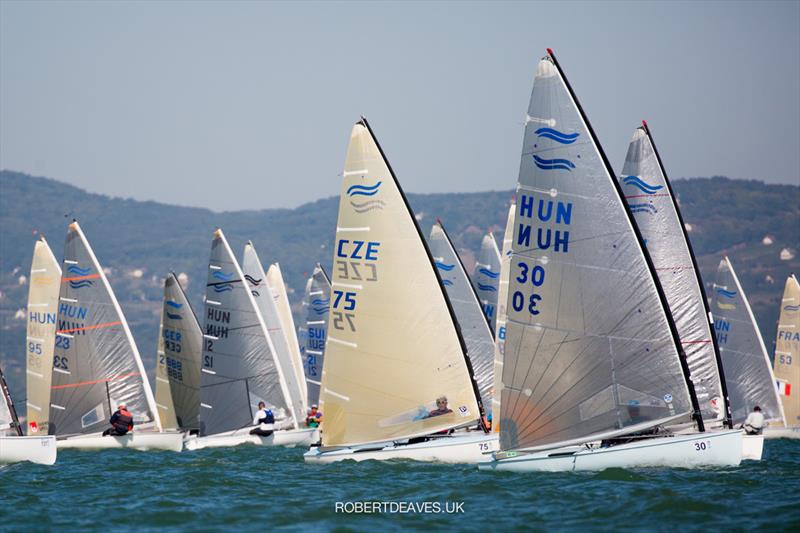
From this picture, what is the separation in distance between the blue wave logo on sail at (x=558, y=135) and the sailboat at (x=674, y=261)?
25.0 ft

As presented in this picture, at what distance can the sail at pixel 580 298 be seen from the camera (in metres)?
20.3

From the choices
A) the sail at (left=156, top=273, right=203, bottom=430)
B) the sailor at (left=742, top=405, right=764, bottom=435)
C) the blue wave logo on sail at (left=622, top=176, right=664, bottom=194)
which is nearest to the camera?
the sailor at (left=742, top=405, right=764, bottom=435)

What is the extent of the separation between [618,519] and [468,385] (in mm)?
8425

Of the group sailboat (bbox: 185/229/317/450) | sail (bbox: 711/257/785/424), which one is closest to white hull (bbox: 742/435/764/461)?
sailboat (bbox: 185/229/317/450)

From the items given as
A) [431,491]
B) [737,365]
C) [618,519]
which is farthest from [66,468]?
[737,365]

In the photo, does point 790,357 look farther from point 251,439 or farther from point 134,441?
point 134,441

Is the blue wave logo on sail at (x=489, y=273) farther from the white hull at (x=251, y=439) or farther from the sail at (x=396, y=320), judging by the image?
the sail at (x=396, y=320)

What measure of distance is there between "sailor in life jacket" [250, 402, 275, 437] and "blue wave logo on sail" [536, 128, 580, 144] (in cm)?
1581

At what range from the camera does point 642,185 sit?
2856cm

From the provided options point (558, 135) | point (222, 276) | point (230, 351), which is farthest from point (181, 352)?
point (558, 135)

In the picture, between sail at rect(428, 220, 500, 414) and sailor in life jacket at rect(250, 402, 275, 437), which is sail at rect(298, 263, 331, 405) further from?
sail at rect(428, 220, 500, 414)

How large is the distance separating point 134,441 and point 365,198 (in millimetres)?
12272

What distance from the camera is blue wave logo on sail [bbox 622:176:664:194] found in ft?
93.3

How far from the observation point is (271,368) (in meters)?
34.9
